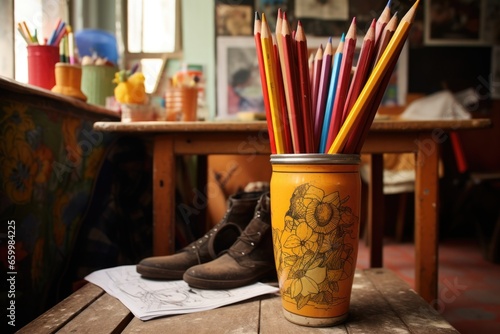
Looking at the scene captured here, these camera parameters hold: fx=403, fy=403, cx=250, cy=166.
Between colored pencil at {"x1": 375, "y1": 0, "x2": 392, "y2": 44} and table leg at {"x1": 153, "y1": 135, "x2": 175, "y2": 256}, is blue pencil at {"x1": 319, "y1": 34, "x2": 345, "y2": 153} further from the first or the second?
table leg at {"x1": 153, "y1": 135, "x2": 175, "y2": 256}

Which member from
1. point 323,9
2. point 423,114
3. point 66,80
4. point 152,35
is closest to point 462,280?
point 423,114

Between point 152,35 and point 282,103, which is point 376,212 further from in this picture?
point 152,35

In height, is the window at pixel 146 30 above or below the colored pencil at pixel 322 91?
above

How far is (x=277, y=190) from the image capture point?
58 cm

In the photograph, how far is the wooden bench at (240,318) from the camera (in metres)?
0.56

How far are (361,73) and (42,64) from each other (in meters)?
0.89

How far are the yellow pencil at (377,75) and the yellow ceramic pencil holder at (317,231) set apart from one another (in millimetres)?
38

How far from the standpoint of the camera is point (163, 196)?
0.95 metres

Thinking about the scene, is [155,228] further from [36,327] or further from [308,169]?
[308,169]

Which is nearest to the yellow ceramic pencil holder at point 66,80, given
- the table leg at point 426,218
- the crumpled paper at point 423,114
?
the table leg at point 426,218

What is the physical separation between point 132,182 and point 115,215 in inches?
5.7

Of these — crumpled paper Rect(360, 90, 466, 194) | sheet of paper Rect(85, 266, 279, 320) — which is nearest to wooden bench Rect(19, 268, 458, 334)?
sheet of paper Rect(85, 266, 279, 320)

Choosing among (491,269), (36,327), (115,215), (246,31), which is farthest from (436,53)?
(36,327)

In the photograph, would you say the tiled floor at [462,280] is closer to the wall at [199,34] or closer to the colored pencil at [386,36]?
the colored pencil at [386,36]
